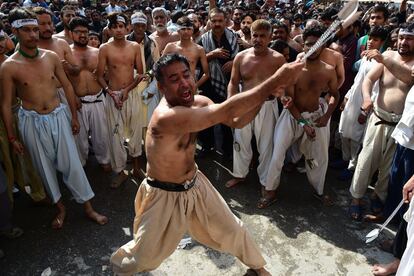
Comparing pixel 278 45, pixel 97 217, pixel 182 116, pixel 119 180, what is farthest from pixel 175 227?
pixel 278 45

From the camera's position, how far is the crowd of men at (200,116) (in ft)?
8.68

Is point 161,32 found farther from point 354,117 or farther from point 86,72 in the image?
point 354,117

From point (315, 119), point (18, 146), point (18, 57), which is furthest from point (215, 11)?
point (18, 146)

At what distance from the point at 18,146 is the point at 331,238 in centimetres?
331

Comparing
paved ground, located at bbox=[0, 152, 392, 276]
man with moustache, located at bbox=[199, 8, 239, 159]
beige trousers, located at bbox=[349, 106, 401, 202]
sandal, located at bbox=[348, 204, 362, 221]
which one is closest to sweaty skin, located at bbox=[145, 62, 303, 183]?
paved ground, located at bbox=[0, 152, 392, 276]

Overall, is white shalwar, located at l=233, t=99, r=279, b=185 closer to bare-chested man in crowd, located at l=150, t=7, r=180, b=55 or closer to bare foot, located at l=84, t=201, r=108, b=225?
bare foot, located at l=84, t=201, r=108, b=225

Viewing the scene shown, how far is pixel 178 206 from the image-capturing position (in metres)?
2.72

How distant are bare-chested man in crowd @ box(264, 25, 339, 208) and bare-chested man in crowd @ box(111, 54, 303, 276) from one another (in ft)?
5.04

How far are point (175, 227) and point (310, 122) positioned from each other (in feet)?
7.31

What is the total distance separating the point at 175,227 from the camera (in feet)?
8.87

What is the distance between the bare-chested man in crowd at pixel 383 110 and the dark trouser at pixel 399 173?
25cm

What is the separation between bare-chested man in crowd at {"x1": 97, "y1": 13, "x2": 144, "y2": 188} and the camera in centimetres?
461

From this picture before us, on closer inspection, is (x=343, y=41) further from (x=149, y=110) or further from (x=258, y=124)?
(x=149, y=110)

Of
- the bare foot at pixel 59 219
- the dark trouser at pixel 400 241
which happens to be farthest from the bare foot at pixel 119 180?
the dark trouser at pixel 400 241
